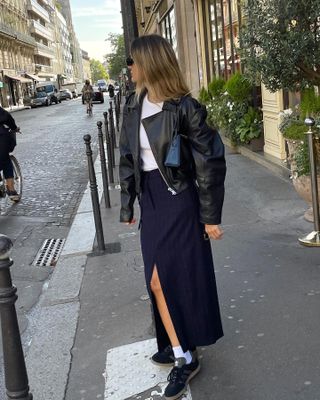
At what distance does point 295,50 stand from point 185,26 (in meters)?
13.4

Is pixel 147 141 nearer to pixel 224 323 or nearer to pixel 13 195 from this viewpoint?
pixel 224 323

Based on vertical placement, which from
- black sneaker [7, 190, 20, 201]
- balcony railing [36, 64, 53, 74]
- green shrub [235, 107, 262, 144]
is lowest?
black sneaker [7, 190, 20, 201]

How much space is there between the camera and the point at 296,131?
5.88 m

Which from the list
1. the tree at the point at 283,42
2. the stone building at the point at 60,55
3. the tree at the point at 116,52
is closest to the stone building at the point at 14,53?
the tree at the point at 116,52

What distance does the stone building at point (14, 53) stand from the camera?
67656 mm

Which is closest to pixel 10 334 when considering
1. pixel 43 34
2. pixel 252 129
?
pixel 252 129

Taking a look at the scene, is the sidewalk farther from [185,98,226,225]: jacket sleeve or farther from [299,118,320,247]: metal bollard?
[185,98,226,225]: jacket sleeve

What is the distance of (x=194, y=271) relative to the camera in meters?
3.06

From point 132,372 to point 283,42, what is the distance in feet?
11.6

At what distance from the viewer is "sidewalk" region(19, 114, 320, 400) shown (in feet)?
10.5

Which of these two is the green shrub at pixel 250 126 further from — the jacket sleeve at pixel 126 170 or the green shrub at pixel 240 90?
the jacket sleeve at pixel 126 170

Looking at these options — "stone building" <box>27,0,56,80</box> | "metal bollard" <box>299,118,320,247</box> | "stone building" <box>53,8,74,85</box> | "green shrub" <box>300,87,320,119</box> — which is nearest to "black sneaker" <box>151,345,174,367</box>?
"metal bollard" <box>299,118,320,247</box>

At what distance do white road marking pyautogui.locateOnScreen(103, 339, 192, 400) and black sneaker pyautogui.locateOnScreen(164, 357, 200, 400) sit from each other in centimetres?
5

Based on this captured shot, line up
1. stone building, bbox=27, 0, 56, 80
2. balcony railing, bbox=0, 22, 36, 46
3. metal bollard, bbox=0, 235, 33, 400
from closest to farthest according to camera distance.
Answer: metal bollard, bbox=0, 235, 33, 400 → balcony railing, bbox=0, 22, 36, 46 → stone building, bbox=27, 0, 56, 80
